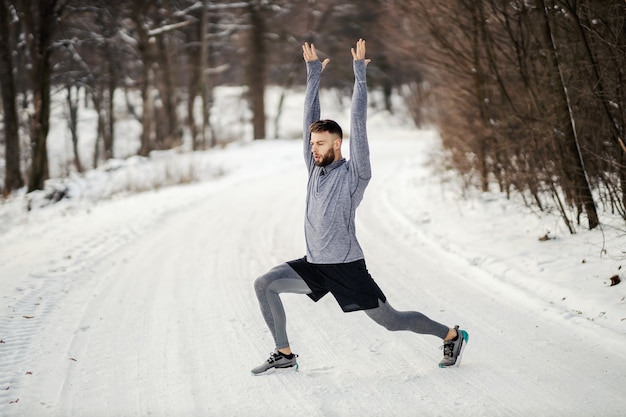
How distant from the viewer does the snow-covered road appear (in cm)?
404

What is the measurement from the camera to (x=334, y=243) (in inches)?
166

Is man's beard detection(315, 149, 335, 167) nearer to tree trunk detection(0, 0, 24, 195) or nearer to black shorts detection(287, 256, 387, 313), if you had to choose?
black shorts detection(287, 256, 387, 313)

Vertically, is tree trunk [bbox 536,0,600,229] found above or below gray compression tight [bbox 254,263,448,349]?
above

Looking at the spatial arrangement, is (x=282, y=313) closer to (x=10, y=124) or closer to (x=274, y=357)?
(x=274, y=357)

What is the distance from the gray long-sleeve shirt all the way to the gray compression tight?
0.83ft

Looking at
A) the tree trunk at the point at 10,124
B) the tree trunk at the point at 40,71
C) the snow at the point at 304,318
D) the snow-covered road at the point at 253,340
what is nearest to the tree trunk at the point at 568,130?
the snow at the point at 304,318

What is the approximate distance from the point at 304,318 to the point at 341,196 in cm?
218

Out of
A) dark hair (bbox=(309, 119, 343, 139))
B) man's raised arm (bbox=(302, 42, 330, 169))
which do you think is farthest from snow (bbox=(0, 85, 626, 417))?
dark hair (bbox=(309, 119, 343, 139))

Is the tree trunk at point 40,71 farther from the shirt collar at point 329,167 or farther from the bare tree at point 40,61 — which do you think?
the shirt collar at point 329,167

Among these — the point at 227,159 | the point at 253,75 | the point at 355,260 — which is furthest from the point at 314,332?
the point at 253,75

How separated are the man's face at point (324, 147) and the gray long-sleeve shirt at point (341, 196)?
53 millimetres

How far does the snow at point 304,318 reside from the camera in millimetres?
4105

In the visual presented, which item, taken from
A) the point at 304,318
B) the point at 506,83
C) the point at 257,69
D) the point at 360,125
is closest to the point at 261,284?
the point at 360,125

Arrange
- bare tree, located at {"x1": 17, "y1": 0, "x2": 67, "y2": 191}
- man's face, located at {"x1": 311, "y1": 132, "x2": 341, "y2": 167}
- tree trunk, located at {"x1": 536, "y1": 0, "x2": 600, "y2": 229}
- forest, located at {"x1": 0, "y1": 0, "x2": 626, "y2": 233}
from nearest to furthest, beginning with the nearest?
man's face, located at {"x1": 311, "y1": 132, "x2": 341, "y2": 167}
forest, located at {"x1": 0, "y1": 0, "x2": 626, "y2": 233}
tree trunk, located at {"x1": 536, "y1": 0, "x2": 600, "y2": 229}
bare tree, located at {"x1": 17, "y1": 0, "x2": 67, "y2": 191}
